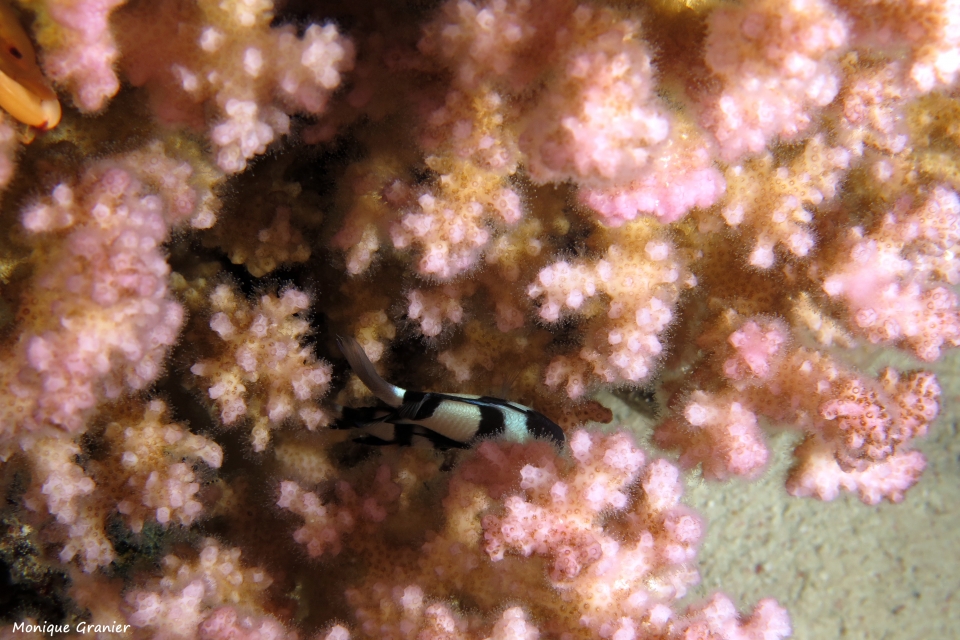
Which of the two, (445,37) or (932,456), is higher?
(445,37)

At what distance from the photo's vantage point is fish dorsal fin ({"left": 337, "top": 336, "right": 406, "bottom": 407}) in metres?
2.10

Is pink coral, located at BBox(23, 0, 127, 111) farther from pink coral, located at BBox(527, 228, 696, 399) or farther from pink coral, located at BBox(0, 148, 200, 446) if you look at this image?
pink coral, located at BBox(527, 228, 696, 399)

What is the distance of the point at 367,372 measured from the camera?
2127 millimetres

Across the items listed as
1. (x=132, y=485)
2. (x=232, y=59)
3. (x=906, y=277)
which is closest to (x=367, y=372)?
(x=132, y=485)

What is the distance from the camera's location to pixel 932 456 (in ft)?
12.1

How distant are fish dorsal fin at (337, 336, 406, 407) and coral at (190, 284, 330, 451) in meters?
0.11

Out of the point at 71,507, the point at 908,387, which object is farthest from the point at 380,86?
the point at 908,387

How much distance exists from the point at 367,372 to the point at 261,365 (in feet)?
1.18

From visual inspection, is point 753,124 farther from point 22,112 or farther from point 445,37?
point 22,112

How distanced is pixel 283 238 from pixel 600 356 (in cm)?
115

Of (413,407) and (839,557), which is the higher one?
(413,407)

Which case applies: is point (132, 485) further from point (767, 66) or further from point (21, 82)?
point (767, 66)

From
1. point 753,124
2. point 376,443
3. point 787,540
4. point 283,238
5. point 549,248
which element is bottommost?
point 787,540

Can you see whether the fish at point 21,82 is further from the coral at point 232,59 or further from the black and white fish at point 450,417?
the black and white fish at point 450,417
